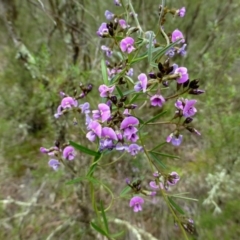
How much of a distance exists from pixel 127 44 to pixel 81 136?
135 cm

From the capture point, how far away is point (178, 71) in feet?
3.08

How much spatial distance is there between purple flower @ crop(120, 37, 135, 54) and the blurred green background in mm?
1169

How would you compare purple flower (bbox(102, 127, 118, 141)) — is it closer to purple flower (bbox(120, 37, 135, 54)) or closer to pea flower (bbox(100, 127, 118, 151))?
pea flower (bbox(100, 127, 118, 151))

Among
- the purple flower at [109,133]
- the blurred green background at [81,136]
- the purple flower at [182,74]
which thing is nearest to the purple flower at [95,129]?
the purple flower at [109,133]

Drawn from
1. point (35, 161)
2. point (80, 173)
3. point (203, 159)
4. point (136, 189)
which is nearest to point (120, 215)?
point (80, 173)

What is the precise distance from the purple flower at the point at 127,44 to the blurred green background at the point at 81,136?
1.17 metres

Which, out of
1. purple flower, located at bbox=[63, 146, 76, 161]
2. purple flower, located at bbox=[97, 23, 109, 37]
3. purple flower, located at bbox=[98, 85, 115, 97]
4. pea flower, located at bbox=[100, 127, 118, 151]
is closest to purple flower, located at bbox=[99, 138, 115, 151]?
pea flower, located at bbox=[100, 127, 118, 151]

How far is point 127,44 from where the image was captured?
1044 mm

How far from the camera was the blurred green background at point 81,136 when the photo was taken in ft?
7.71

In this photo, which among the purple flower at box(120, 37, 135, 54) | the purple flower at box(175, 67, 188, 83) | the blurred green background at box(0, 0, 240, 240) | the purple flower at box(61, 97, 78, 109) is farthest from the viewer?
the blurred green background at box(0, 0, 240, 240)

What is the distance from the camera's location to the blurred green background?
2350 mm

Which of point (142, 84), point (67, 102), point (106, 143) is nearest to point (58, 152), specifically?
point (67, 102)

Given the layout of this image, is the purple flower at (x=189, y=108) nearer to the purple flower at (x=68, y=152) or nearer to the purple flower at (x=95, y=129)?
the purple flower at (x=95, y=129)

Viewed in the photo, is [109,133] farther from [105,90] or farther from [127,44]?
[127,44]
